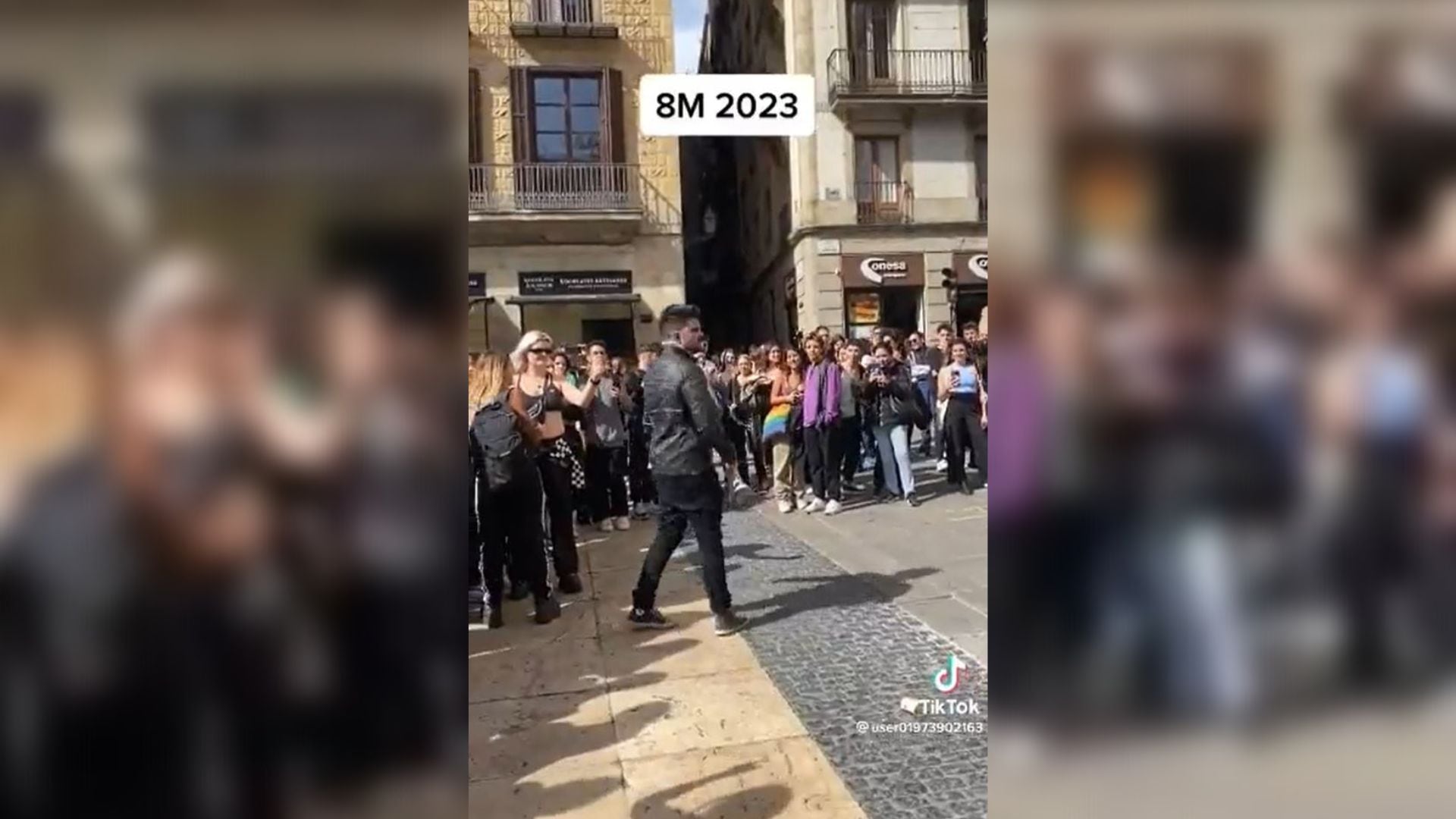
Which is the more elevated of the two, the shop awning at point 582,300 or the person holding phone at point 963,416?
the shop awning at point 582,300

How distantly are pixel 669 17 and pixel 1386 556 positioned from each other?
1.79 m

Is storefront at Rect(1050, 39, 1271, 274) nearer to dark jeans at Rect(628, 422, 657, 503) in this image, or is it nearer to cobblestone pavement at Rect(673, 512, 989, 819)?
cobblestone pavement at Rect(673, 512, 989, 819)

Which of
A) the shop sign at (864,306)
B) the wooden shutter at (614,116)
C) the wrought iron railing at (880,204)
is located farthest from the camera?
the shop sign at (864,306)

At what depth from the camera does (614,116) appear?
6.70 feet

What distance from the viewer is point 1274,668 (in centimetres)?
159

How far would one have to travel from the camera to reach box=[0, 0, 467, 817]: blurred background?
3.38ft

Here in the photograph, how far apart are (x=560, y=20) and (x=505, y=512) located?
214cm

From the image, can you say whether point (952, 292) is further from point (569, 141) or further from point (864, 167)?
point (569, 141)

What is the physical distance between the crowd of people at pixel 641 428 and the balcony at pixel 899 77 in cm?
59

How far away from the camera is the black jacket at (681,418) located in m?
3.37

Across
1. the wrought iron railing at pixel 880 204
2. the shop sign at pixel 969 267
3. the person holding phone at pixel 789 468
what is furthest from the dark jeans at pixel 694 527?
Result: the shop sign at pixel 969 267

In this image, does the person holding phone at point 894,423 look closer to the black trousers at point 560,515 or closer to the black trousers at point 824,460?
the black trousers at point 824,460

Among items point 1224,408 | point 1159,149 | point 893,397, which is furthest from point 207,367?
point 893,397

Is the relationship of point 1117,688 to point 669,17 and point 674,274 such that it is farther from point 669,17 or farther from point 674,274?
point 669,17
